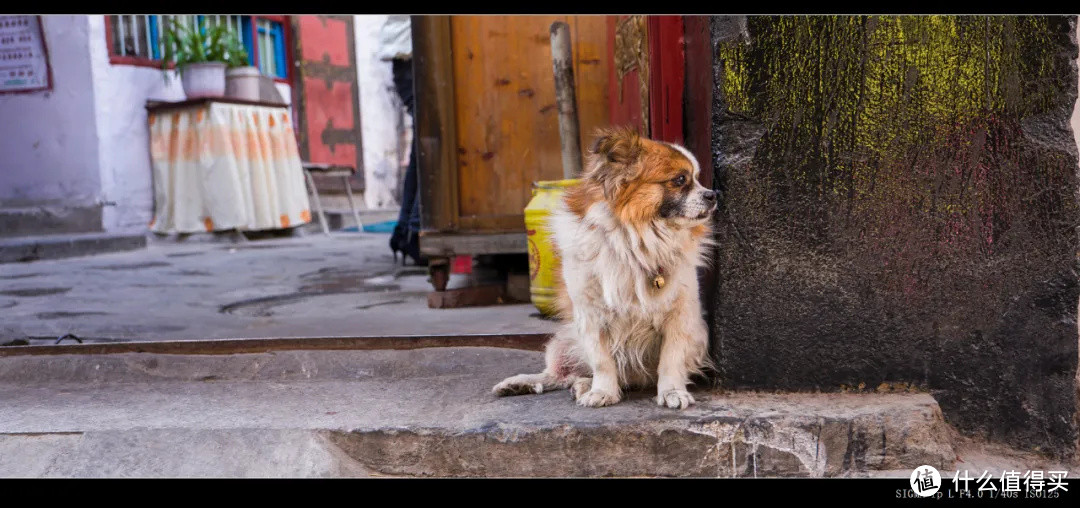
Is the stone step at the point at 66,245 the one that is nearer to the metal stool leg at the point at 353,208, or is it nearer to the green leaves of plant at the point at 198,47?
the green leaves of plant at the point at 198,47

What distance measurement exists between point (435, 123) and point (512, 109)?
0.48m

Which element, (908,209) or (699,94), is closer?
(908,209)

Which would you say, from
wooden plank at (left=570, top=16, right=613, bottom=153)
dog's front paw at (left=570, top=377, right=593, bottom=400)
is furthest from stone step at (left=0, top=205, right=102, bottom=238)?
dog's front paw at (left=570, top=377, right=593, bottom=400)

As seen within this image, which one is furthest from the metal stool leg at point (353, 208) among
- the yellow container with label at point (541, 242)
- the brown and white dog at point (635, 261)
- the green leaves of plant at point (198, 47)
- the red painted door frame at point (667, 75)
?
the brown and white dog at point (635, 261)

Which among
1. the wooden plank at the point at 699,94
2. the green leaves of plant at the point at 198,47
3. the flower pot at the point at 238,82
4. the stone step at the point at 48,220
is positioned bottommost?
the stone step at the point at 48,220

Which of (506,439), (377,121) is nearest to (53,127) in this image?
(377,121)

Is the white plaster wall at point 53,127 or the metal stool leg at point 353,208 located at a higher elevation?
the white plaster wall at point 53,127

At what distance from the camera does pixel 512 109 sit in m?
4.88

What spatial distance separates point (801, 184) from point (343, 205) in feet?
36.9

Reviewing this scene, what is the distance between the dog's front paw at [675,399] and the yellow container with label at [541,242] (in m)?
1.29

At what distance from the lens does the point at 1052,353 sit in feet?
8.49

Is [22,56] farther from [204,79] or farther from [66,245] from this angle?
[66,245]

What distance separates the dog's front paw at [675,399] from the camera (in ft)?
8.42
